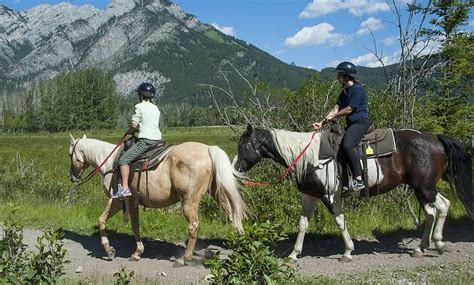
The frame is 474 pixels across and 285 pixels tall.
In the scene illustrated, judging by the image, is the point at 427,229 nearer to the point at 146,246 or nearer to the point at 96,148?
the point at 146,246

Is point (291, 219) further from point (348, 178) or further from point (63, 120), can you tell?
point (63, 120)

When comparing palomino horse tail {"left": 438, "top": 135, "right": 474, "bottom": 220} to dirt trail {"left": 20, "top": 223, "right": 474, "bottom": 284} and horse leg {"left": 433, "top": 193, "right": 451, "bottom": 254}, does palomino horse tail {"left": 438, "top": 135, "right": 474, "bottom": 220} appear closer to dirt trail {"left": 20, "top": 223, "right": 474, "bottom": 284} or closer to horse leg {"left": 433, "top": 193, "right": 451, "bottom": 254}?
horse leg {"left": 433, "top": 193, "right": 451, "bottom": 254}

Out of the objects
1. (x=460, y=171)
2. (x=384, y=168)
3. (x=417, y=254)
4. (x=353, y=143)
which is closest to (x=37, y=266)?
(x=353, y=143)

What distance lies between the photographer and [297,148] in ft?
25.9

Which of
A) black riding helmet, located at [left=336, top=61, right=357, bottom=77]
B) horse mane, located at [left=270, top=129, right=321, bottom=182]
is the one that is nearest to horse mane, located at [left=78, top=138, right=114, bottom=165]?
horse mane, located at [left=270, top=129, right=321, bottom=182]

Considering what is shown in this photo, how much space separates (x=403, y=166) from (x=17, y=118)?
113 meters

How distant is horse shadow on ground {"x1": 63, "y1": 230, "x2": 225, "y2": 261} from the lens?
8211 millimetres

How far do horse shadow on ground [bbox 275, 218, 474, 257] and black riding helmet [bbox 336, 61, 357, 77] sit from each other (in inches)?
116

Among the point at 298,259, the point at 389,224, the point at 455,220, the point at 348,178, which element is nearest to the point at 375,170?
the point at 348,178

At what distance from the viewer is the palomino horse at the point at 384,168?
Result: 7.79 m

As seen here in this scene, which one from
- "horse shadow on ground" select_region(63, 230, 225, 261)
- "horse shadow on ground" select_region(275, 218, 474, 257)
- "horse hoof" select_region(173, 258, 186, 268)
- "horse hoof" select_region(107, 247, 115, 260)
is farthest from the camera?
"horse shadow on ground" select_region(275, 218, 474, 257)

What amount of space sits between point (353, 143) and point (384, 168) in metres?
0.76

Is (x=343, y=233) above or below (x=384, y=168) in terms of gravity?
below

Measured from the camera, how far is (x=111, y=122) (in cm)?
10375
